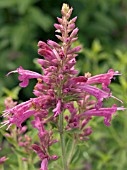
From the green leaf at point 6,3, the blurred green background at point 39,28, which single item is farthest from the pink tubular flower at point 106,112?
the green leaf at point 6,3

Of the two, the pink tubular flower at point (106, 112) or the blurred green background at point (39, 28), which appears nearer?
the pink tubular flower at point (106, 112)

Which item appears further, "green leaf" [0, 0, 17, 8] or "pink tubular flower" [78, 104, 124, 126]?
"green leaf" [0, 0, 17, 8]

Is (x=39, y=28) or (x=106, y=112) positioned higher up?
(x=39, y=28)

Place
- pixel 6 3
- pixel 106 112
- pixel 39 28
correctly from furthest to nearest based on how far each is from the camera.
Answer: pixel 39 28
pixel 6 3
pixel 106 112

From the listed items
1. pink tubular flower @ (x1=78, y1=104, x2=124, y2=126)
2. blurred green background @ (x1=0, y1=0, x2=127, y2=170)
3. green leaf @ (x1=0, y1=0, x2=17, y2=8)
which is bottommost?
pink tubular flower @ (x1=78, y1=104, x2=124, y2=126)

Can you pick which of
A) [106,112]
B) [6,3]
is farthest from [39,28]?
[106,112]

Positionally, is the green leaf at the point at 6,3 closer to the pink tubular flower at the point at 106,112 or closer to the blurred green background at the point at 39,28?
the blurred green background at the point at 39,28

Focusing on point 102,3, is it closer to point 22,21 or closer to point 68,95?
point 22,21

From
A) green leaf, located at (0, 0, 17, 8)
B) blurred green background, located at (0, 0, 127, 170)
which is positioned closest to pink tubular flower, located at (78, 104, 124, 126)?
blurred green background, located at (0, 0, 127, 170)

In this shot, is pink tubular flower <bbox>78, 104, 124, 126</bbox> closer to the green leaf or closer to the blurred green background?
the blurred green background

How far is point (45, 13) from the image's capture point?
7.57 m

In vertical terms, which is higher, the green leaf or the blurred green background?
the green leaf

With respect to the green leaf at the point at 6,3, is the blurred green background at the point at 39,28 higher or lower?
lower

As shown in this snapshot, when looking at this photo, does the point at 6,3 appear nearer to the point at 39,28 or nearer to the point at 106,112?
the point at 39,28
